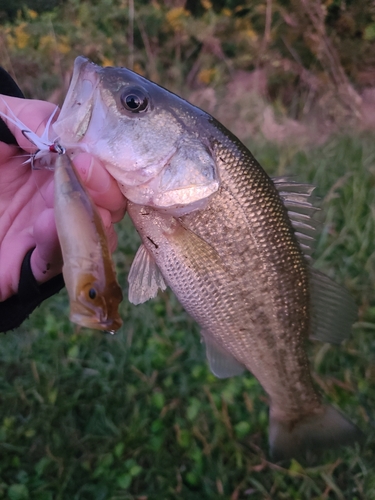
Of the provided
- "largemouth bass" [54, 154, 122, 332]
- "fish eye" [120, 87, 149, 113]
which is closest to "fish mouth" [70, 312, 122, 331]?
"largemouth bass" [54, 154, 122, 332]

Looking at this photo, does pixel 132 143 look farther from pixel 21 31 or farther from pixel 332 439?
pixel 21 31

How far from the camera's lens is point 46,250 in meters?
1.31

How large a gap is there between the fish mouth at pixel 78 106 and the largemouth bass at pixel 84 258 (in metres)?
0.20

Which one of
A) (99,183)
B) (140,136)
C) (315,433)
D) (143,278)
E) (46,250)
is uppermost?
(140,136)

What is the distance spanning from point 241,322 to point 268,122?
352 centimetres

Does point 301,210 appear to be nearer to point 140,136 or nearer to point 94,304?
point 140,136

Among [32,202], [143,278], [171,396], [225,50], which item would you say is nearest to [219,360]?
[143,278]

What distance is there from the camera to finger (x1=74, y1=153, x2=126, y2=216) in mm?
1151

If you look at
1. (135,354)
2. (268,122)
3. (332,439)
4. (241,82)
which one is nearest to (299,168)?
(268,122)

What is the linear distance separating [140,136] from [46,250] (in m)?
0.48

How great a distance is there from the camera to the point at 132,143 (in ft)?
4.04

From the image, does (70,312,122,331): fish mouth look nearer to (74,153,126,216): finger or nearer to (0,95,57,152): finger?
(74,153,126,216): finger

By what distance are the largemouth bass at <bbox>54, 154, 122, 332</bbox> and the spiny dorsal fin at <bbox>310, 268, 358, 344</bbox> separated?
88 centimetres

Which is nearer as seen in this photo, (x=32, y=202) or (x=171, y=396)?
(x=32, y=202)
